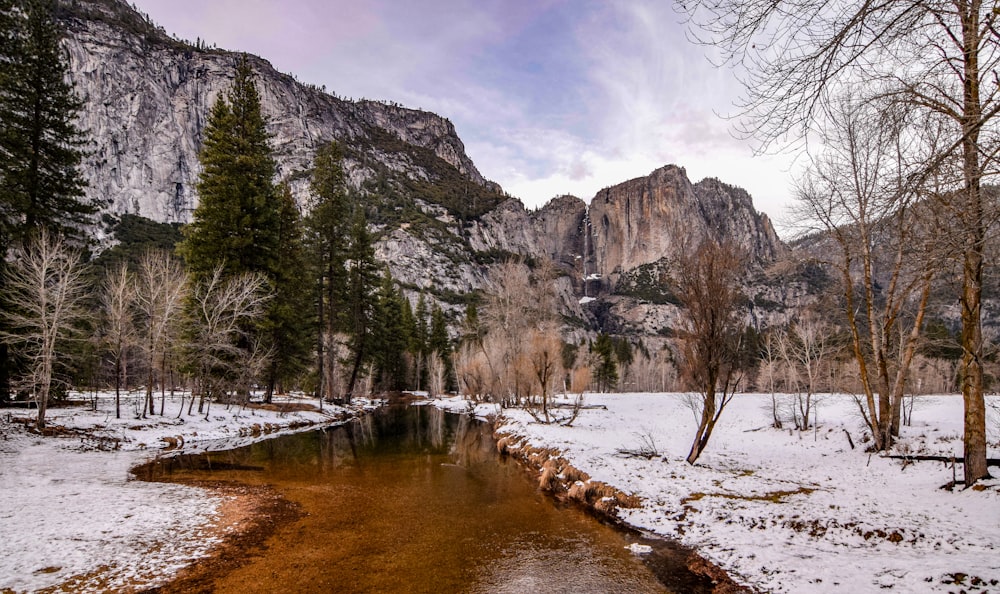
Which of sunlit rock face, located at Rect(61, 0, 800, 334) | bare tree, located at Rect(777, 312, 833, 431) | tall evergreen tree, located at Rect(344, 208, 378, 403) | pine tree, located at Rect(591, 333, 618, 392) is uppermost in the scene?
sunlit rock face, located at Rect(61, 0, 800, 334)

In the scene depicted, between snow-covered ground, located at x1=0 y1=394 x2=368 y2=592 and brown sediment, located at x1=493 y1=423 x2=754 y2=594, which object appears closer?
snow-covered ground, located at x1=0 y1=394 x2=368 y2=592

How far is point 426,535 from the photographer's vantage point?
8117mm

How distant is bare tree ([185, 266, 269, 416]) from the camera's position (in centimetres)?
2016

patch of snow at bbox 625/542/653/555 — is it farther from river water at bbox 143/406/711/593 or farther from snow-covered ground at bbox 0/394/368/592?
snow-covered ground at bbox 0/394/368/592

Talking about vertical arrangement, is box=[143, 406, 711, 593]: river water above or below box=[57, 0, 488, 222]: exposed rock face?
below

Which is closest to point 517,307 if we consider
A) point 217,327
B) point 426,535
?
point 217,327

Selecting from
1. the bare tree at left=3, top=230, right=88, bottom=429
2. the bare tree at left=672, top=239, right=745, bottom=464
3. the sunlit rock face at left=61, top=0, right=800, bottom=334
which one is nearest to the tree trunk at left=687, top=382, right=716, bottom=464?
the bare tree at left=672, top=239, right=745, bottom=464

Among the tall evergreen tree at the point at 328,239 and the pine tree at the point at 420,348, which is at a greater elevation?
the tall evergreen tree at the point at 328,239

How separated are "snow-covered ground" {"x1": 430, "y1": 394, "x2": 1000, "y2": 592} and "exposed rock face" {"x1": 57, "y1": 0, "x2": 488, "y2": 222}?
124m

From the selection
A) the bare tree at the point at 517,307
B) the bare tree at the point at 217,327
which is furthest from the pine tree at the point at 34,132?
the bare tree at the point at 517,307

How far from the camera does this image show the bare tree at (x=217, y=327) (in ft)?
66.1

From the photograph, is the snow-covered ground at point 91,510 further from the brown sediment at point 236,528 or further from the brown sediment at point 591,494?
the brown sediment at point 591,494

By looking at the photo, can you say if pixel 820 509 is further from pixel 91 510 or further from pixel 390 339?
pixel 390 339

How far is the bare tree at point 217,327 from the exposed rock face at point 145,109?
10329 cm
